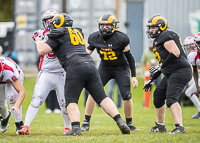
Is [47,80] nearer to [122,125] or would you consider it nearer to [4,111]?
[4,111]

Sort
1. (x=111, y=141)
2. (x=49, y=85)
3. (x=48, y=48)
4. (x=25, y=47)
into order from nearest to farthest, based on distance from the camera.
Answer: (x=111, y=141) < (x=48, y=48) < (x=49, y=85) < (x=25, y=47)

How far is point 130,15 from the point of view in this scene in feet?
91.5

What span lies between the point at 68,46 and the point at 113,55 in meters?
Result: 1.20

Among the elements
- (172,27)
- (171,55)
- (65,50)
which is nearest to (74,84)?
(65,50)

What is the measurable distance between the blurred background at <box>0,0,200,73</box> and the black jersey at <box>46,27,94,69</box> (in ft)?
59.5

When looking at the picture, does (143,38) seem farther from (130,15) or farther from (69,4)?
(69,4)

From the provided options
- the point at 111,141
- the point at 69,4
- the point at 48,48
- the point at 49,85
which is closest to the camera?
the point at 111,141

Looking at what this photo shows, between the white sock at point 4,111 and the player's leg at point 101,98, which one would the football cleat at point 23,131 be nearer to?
the white sock at point 4,111

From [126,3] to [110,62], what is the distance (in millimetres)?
20852

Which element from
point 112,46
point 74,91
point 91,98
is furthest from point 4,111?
point 112,46

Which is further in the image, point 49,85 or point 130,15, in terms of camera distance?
point 130,15

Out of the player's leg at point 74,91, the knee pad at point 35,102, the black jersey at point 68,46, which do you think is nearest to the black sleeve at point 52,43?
the black jersey at point 68,46

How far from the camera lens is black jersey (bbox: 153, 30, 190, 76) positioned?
21.5 feet

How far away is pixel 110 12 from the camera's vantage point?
989 inches
